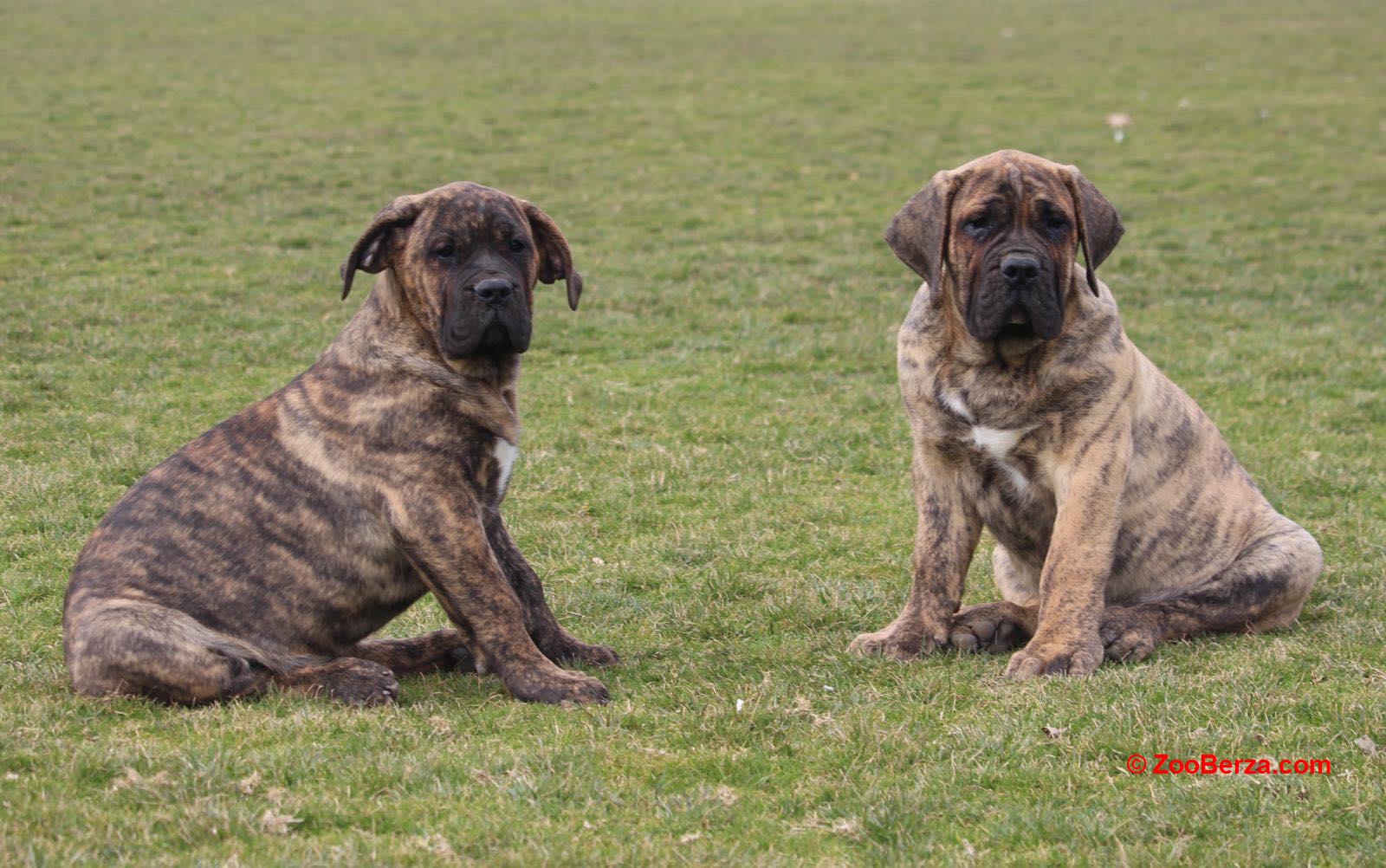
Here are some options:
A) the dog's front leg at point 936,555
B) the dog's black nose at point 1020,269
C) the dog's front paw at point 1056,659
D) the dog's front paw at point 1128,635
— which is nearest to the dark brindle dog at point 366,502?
the dog's front leg at point 936,555

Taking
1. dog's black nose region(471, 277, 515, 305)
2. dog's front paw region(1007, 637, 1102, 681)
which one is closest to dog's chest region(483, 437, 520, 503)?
dog's black nose region(471, 277, 515, 305)

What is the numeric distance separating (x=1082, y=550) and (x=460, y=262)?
2.57 meters

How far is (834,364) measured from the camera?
11805 mm

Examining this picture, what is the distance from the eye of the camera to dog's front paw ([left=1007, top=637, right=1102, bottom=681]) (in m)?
5.66

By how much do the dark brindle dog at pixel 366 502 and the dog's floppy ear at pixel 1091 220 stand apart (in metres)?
2.12

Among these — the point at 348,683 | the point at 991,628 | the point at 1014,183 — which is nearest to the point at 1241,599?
the point at 991,628

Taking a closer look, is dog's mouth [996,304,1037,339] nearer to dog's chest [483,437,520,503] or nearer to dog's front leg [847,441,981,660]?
dog's front leg [847,441,981,660]

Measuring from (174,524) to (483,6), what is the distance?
117 feet

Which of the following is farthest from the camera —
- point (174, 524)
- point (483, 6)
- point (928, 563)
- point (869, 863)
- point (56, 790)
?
point (483, 6)

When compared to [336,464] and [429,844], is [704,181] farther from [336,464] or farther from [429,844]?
[429,844]

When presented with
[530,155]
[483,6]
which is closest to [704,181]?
[530,155]

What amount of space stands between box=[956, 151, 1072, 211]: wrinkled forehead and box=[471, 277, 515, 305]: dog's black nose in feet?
5.92

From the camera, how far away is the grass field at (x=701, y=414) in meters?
4.40

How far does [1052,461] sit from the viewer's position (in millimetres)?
5949
